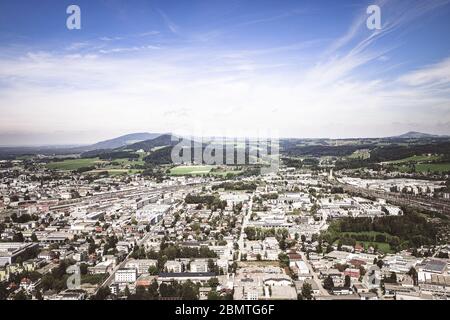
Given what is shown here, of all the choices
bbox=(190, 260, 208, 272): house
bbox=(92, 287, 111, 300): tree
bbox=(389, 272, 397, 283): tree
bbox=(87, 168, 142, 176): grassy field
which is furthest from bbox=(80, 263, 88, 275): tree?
bbox=(87, 168, 142, 176): grassy field

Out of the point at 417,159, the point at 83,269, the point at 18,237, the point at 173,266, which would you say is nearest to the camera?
the point at 83,269

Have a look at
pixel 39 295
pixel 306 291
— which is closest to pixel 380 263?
pixel 306 291

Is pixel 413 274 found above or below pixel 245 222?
below

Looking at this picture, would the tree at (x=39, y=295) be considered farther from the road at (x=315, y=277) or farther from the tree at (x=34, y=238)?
the road at (x=315, y=277)

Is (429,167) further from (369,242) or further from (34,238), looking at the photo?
(34,238)

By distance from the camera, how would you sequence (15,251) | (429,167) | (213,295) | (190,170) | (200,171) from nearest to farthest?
(213,295)
(15,251)
(429,167)
(200,171)
(190,170)
